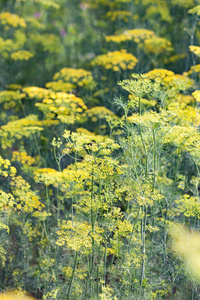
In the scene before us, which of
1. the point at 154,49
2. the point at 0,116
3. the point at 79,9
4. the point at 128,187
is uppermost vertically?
the point at 79,9

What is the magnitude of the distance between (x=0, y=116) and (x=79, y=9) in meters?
4.36

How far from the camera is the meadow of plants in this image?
2578mm

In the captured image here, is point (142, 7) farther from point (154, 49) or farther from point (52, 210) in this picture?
point (52, 210)

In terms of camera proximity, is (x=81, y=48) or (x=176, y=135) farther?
(x=81, y=48)

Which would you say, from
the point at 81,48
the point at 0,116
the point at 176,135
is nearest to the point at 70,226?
the point at 176,135

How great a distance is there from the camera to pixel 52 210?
4.46m

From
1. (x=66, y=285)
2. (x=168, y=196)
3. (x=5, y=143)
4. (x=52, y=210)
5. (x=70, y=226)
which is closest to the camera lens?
(x=70, y=226)

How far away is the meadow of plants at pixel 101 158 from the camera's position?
2578mm

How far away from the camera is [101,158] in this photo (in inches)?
105

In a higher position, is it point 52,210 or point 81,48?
point 81,48

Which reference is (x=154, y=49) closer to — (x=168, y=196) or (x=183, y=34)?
(x=183, y=34)

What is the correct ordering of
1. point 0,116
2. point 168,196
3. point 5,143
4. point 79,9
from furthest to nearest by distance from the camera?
point 79,9
point 0,116
point 5,143
point 168,196

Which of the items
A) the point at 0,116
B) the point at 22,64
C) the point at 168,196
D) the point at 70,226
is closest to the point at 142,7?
the point at 22,64

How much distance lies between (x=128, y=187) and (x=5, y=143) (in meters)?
2.06
